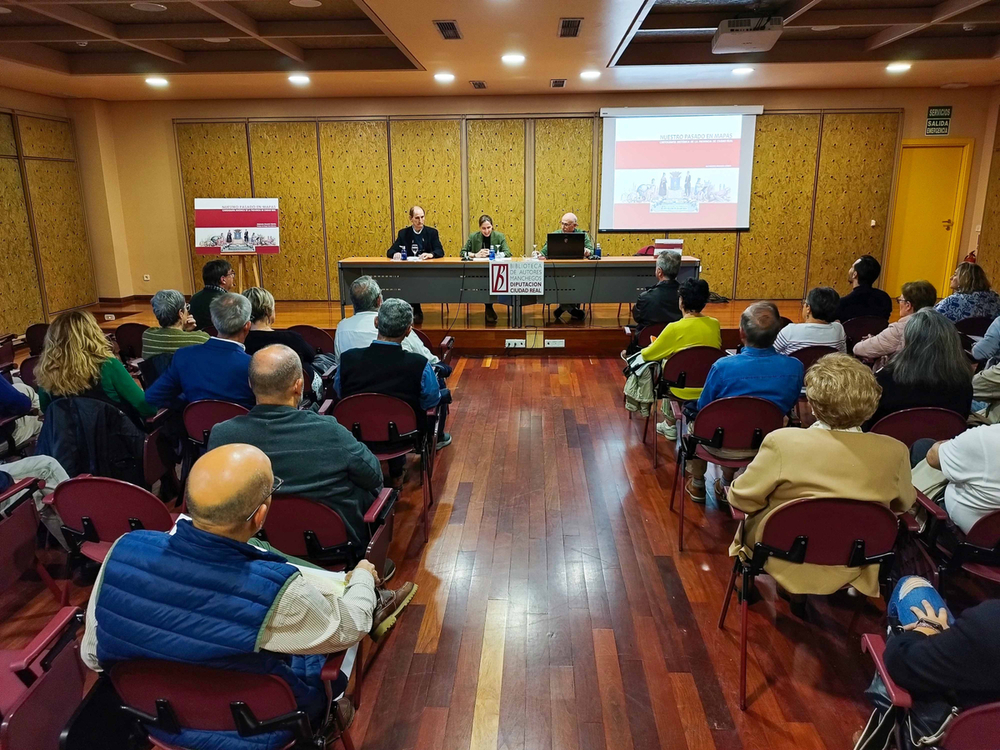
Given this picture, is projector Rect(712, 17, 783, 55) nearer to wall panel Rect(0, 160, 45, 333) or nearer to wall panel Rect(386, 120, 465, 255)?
wall panel Rect(386, 120, 465, 255)

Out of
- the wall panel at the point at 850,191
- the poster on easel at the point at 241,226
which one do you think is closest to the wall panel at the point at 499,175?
the poster on easel at the point at 241,226

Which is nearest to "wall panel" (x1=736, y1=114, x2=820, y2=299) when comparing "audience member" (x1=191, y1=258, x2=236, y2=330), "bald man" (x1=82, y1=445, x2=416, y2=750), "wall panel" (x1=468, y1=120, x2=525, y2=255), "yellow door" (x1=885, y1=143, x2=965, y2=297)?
"yellow door" (x1=885, y1=143, x2=965, y2=297)

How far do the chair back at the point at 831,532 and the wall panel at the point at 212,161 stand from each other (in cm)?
900

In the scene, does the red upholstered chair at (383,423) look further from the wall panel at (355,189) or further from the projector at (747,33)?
the wall panel at (355,189)

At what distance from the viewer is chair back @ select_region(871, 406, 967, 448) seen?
8.63 feet

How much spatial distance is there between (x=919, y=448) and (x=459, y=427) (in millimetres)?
2992

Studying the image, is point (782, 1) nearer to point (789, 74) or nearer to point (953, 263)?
point (789, 74)

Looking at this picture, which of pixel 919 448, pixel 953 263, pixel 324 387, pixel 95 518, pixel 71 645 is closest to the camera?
pixel 71 645

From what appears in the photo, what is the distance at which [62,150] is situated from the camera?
8.41 m

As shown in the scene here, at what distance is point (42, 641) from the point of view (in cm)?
150

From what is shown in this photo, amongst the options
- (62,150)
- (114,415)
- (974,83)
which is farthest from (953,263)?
(62,150)

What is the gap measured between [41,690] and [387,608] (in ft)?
3.28

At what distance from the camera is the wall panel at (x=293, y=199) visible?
8.96 metres

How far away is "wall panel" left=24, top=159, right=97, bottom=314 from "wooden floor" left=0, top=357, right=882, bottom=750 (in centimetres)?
689
